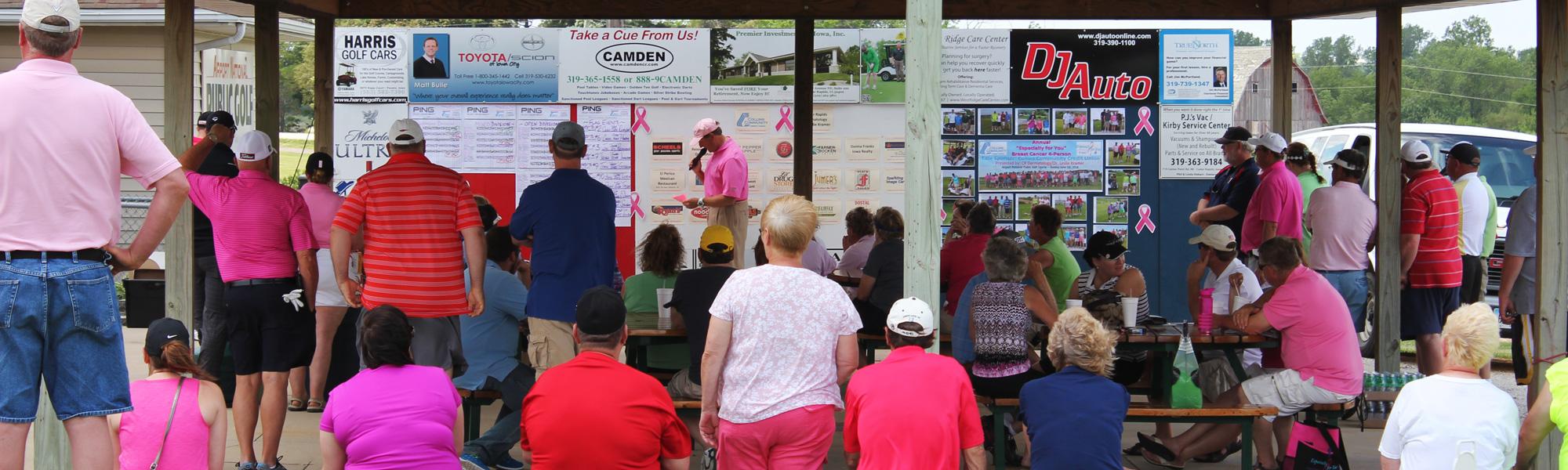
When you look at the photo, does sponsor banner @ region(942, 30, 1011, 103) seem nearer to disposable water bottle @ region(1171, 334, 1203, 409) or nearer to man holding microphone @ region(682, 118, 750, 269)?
man holding microphone @ region(682, 118, 750, 269)

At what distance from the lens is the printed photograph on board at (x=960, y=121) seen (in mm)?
10680

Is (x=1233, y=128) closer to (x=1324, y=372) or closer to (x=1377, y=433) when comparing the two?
(x=1377, y=433)

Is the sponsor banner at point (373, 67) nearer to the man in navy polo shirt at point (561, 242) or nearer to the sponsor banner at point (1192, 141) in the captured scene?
the man in navy polo shirt at point (561, 242)

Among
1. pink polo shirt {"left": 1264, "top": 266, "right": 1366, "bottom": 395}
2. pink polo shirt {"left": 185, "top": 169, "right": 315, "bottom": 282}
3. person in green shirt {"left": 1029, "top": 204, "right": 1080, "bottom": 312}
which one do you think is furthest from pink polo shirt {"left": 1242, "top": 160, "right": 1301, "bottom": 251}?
pink polo shirt {"left": 185, "top": 169, "right": 315, "bottom": 282}

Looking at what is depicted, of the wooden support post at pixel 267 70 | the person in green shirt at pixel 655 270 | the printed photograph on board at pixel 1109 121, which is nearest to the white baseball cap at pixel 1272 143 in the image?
the printed photograph on board at pixel 1109 121

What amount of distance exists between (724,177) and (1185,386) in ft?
12.1

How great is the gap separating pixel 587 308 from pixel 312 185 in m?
3.06

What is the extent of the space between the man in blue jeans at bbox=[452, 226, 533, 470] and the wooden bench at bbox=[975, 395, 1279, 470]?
188 centimetres

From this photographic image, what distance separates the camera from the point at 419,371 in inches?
156

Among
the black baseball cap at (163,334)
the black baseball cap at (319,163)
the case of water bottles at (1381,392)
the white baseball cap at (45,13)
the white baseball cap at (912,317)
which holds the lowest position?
the case of water bottles at (1381,392)

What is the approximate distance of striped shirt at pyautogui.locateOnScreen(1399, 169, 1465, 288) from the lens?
7352mm

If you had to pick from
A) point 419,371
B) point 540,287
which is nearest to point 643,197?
point 540,287

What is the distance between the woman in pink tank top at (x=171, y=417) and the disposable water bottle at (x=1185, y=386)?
11.4 ft

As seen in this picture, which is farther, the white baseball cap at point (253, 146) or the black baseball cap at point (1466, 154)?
the black baseball cap at point (1466, 154)
